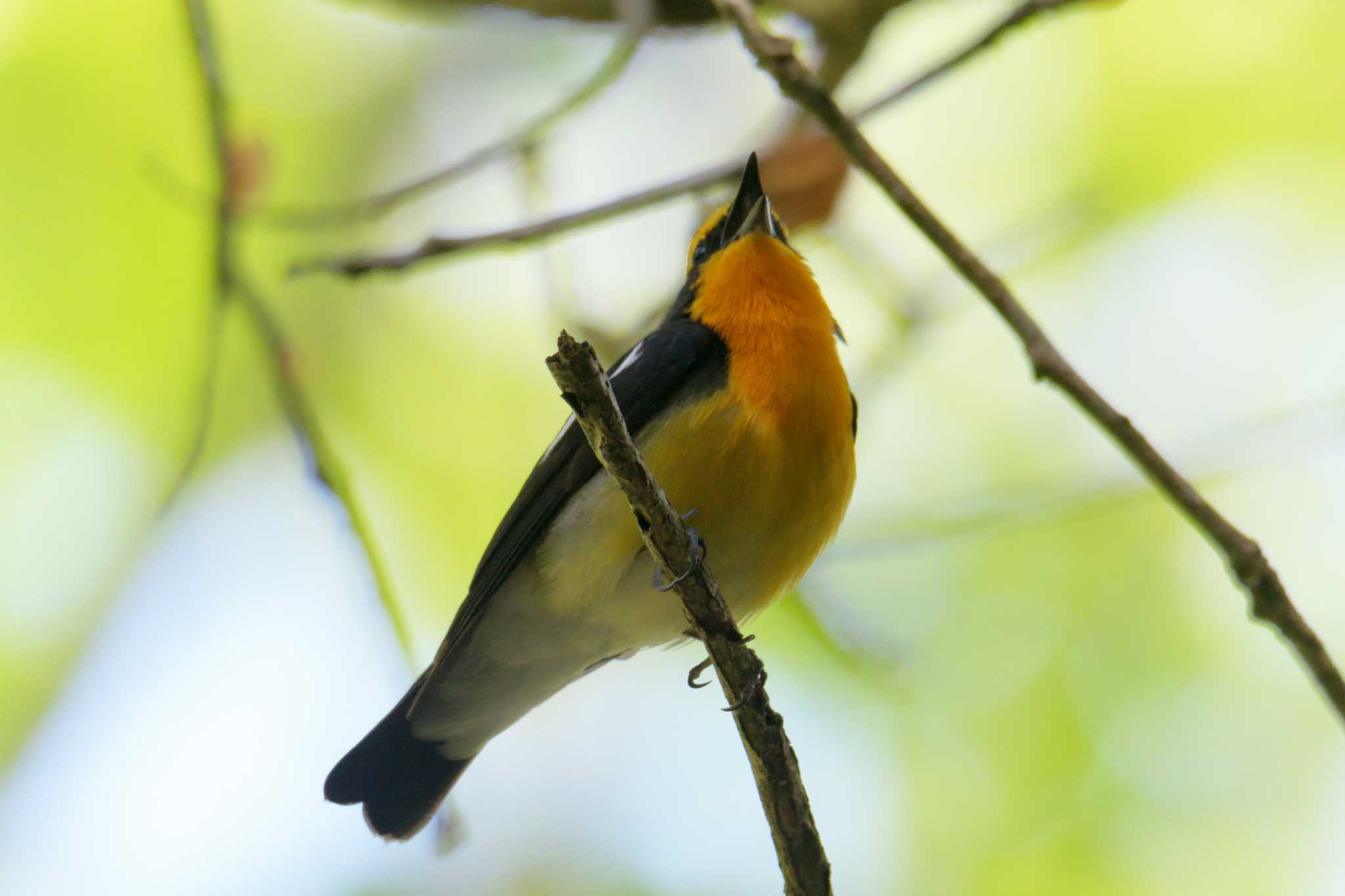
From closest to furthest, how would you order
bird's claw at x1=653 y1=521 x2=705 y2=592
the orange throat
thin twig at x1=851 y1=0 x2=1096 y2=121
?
bird's claw at x1=653 y1=521 x2=705 y2=592, thin twig at x1=851 y1=0 x2=1096 y2=121, the orange throat

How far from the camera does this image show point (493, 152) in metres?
4.62

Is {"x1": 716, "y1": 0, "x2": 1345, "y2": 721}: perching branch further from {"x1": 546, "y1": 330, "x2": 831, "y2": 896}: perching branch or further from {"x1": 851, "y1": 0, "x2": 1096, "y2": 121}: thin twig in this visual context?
{"x1": 546, "y1": 330, "x2": 831, "y2": 896}: perching branch

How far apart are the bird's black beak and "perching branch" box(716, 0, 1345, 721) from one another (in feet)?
3.98

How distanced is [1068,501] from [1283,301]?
112 inches

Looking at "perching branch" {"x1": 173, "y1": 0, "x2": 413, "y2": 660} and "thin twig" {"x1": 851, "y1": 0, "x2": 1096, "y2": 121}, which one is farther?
"perching branch" {"x1": 173, "y1": 0, "x2": 413, "y2": 660}

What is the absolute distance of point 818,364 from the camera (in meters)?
4.18

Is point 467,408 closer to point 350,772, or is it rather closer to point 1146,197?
point 350,772

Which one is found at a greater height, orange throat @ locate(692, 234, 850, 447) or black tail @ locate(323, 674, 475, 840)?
orange throat @ locate(692, 234, 850, 447)

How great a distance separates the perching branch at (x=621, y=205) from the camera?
11.4 ft

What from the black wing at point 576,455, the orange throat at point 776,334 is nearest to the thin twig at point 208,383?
the black wing at point 576,455

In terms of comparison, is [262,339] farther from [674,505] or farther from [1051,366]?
[1051,366]

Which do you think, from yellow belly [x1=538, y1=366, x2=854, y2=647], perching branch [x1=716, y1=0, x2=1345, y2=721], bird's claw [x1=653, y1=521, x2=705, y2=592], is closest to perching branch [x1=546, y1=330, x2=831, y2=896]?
bird's claw [x1=653, y1=521, x2=705, y2=592]

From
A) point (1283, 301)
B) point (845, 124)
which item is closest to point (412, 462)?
point (845, 124)

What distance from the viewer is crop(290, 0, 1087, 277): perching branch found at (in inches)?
137
